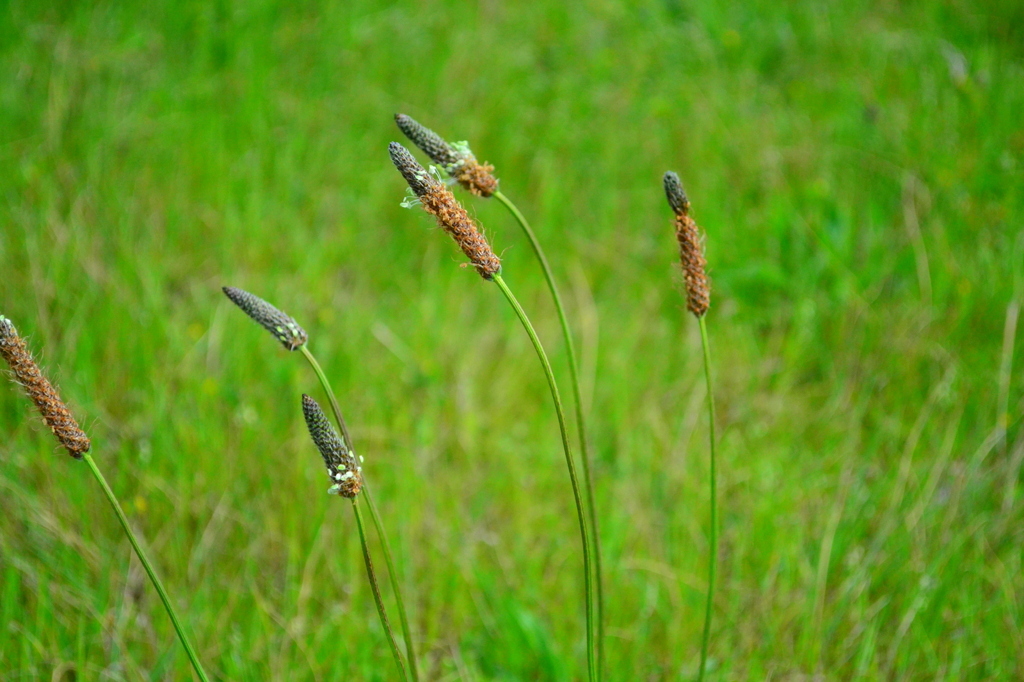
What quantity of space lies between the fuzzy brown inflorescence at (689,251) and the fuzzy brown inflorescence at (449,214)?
35cm

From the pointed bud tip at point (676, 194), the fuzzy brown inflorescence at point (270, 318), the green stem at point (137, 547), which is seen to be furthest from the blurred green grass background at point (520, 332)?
the pointed bud tip at point (676, 194)

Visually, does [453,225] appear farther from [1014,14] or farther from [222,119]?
[1014,14]

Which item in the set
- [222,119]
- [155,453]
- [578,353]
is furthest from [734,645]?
[222,119]

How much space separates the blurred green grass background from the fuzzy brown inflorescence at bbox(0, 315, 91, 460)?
3.01ft

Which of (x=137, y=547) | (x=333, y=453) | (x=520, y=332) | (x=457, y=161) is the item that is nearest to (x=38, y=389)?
(x=137, y=547)

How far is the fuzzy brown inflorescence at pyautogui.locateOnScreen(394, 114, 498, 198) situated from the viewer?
1.21m

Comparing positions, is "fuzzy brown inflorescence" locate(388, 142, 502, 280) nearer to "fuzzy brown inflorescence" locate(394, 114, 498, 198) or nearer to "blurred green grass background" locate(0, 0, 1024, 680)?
"fuzzy brown inflorescence" locate(394, 114, 498, 198)

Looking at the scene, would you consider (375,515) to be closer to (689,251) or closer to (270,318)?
(270,318)

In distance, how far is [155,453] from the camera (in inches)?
87.4

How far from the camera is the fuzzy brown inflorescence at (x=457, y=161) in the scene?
1.21 meters

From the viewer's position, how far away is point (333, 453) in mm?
1144

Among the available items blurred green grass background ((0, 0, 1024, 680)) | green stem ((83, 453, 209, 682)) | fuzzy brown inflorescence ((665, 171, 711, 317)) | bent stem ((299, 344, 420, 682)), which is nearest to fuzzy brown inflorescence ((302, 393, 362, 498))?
bent stem ((299, 344, 420, 682))

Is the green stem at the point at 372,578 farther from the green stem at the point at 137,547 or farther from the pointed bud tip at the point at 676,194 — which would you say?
the pointed bud tip at the point at 676,194

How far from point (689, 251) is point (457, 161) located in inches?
15.9
